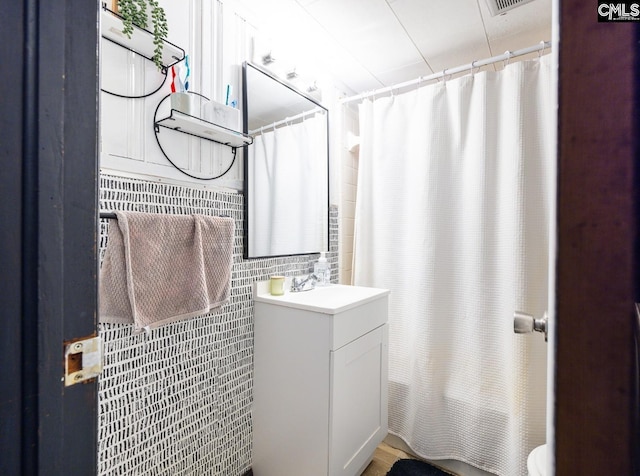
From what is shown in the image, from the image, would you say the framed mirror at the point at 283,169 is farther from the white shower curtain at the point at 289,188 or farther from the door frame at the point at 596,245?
the door frame at the point at 596,245

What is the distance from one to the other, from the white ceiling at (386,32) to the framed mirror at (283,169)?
0.20m

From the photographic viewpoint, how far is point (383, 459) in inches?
64.9

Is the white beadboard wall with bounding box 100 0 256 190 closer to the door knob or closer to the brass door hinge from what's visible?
the brass door hinge

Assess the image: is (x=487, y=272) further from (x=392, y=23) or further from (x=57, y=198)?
(x=57, y=198)

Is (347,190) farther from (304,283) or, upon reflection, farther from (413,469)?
(413,469)

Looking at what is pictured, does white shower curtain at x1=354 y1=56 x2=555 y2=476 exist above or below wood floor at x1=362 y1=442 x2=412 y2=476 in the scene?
above

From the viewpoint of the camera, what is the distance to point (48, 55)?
0.43m

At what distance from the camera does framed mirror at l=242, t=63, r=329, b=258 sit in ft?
4.70

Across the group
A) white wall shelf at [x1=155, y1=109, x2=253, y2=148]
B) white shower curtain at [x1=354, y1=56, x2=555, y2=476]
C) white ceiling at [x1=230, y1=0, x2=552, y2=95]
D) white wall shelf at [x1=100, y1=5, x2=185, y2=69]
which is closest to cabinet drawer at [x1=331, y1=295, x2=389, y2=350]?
white shower curtain at [x1=354, y1=56, x2=555, y2=476]

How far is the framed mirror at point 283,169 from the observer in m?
1.43

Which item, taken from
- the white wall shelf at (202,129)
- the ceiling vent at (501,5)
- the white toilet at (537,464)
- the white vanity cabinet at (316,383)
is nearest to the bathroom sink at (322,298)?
the white vanity cabinet at (316,383)

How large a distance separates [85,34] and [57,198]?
260 mm

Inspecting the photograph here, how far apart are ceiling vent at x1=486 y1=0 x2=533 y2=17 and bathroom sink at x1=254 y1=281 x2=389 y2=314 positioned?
1.39 metres

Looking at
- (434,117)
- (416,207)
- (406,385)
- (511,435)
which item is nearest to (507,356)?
(511,435)
